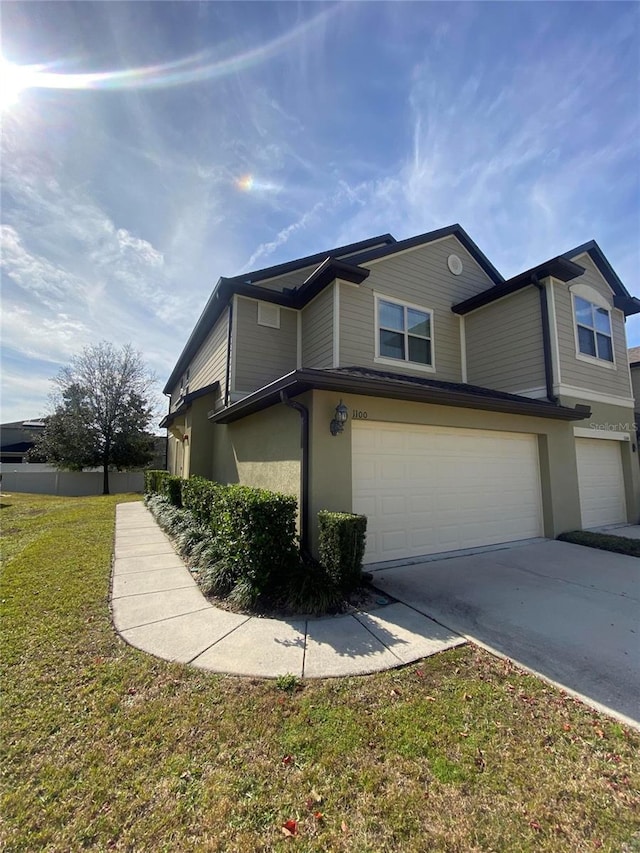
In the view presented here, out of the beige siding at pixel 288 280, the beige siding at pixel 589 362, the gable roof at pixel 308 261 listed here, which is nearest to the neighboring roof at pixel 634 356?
the beige siding at pixel 589 362

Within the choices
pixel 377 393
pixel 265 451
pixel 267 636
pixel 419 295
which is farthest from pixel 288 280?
pixel 267 636

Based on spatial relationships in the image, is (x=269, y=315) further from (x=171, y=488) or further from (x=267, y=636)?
(x=267, y=636)

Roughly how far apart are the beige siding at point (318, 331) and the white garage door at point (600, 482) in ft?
23.1

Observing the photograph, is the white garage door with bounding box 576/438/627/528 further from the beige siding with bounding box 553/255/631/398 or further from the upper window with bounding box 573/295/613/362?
the upper window with bounding box 573/295/613/362

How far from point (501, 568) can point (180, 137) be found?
33.1ft

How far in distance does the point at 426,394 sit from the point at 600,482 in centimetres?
723

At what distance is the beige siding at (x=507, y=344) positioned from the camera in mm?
9391

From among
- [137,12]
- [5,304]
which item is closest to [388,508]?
[137,12]

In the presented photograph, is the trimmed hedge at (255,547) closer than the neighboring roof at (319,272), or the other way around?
the trimmed hedge at (255,547)

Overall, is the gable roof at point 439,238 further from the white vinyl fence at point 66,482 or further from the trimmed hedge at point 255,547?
the white vinyl fence at point 66,482

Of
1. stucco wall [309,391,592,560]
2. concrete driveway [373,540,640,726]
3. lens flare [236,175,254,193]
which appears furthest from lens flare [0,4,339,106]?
concrete driveway [373,540,640,726]

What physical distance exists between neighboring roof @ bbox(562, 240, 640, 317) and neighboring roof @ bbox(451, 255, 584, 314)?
118 cm

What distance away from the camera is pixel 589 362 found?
977 centimetres

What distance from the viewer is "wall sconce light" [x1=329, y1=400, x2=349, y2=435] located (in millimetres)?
5719
